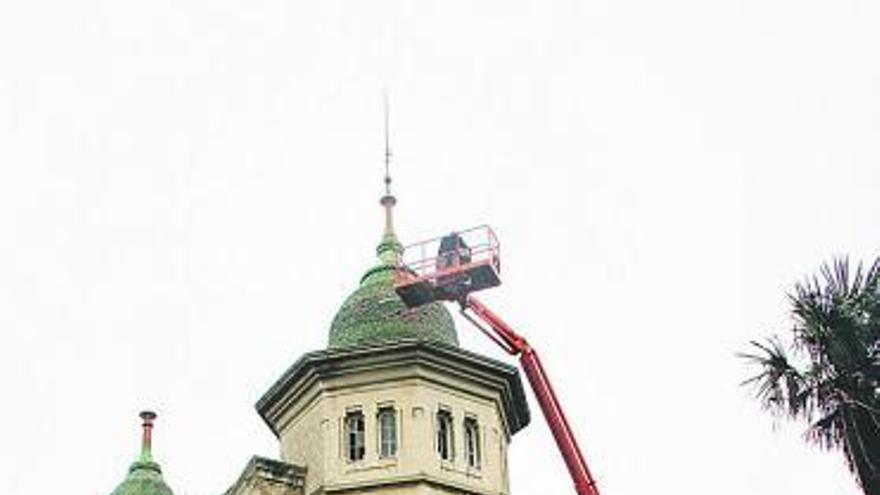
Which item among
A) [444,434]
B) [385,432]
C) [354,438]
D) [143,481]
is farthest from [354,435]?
[143,481]

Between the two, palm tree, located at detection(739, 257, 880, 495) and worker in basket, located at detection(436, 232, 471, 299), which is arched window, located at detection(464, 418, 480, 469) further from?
palm tree, located at detection(739, 257, 880, 495)

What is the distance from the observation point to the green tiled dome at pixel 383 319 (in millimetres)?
35250

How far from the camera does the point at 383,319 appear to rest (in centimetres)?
3569

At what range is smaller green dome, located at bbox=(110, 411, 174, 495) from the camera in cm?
3953

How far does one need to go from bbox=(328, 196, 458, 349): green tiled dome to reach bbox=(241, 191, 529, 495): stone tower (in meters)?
0.04

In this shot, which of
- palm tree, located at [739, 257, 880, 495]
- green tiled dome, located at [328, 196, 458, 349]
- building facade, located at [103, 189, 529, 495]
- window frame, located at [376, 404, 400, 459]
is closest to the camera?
palm tree, located at [739, 257, 880, 495]

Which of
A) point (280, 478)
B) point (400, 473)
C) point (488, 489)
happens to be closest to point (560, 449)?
point (488, 489)

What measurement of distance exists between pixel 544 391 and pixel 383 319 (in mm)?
4412

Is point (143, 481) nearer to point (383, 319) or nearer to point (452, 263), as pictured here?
point (383, 319)

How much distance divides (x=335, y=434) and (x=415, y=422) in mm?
1920

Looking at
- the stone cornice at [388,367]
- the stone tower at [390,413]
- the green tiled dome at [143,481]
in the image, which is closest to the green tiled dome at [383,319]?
the stone tower at [390,413]

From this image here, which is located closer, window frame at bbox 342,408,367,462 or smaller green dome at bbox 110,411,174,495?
window frame at bbox 342,408,367,462

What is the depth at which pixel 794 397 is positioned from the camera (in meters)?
21.7

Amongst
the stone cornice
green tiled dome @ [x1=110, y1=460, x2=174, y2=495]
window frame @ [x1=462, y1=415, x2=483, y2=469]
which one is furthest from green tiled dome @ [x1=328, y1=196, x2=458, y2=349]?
green tiled dome @ [x1=110, y1=460, x2=174, y2=495]
